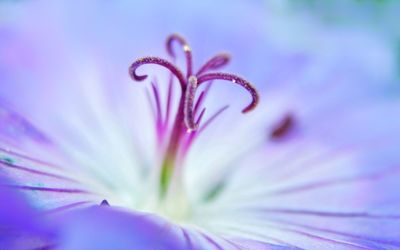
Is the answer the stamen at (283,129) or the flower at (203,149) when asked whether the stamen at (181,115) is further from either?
the stamen at (283,129)

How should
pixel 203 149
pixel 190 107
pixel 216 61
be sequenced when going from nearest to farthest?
pixel 190 107 < pixel 216 61 < pixel 203 149

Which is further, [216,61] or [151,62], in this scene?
[216,61]

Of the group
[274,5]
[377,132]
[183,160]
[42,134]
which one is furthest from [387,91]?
[42,134]

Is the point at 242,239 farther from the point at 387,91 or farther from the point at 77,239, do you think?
the point at 387,91

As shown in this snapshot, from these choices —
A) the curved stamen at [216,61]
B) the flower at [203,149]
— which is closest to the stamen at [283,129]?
the flower at [203,149]

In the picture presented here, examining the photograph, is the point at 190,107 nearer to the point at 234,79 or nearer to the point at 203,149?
the point at 234,79

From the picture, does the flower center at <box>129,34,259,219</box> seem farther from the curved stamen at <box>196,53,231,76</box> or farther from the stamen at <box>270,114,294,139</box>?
the stamen at <box>270,114,294,139</box>

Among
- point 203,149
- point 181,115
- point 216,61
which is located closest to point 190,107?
point 181,115
